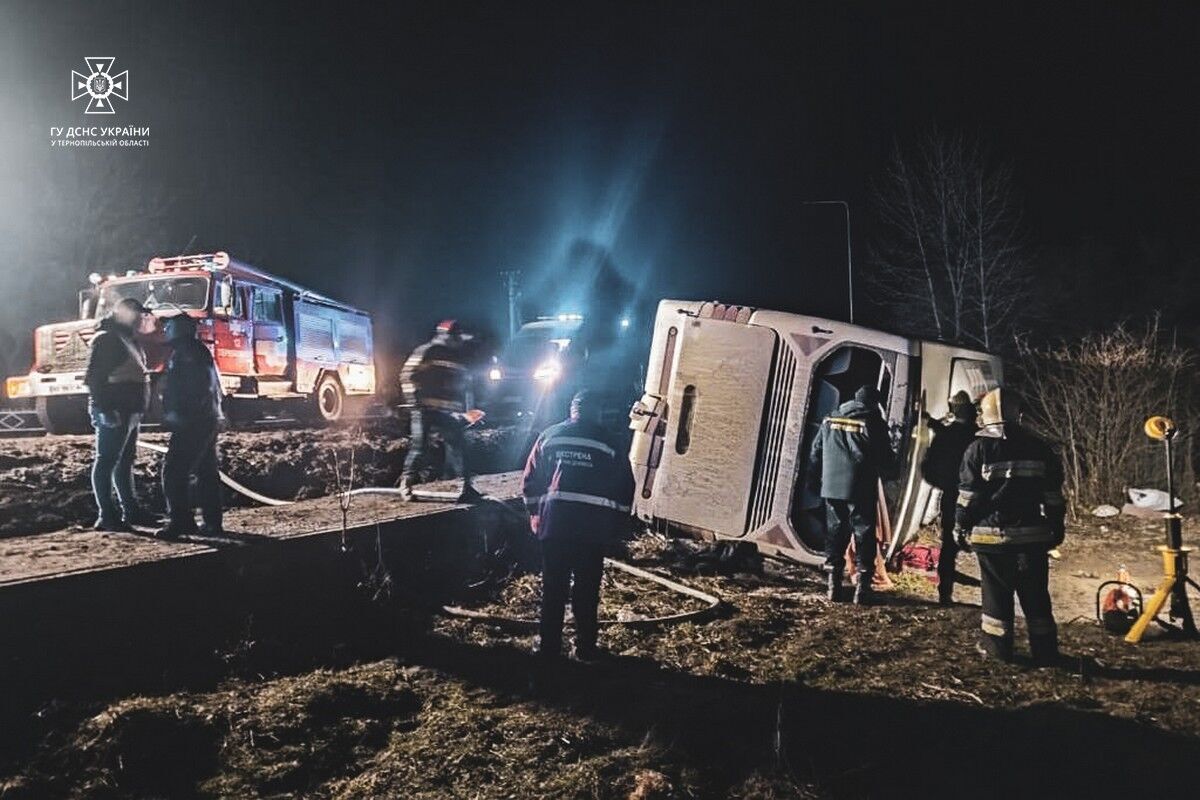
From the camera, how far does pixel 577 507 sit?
4371 mm

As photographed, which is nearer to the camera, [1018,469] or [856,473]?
[1018,469]

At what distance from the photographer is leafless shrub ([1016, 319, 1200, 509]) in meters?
9.52

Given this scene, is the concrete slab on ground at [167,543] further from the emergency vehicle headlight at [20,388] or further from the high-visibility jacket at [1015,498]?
the emergency vehicle headlight at [20,388]

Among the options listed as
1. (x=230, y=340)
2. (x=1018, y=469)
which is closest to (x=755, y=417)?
(x=1018, y=469)

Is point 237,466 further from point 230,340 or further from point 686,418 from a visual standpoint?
point 686,418

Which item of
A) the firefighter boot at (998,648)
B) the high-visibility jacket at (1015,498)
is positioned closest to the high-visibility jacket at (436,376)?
the high-visibility jacket at (1015,498)

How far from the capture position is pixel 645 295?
39.1m

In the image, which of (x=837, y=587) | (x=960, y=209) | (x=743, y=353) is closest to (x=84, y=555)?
(x=743, y=353)

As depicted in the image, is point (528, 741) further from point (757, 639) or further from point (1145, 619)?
point (1145, 619)

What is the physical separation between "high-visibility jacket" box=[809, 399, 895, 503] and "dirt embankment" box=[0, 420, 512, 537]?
546cm

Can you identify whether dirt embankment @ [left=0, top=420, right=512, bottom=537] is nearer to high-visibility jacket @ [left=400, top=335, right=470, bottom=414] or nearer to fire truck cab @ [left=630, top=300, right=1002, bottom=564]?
high-visibility jacket @ [left=400, top=335, right=470, bottom=414]

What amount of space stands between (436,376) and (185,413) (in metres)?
2.00

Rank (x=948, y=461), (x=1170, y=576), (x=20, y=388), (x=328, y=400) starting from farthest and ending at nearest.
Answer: (x=328, y=400)
(x=20, y=388)
(x=948, y=461)
(x=1170, y=576)

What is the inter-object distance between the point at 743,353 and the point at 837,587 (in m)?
2.03
